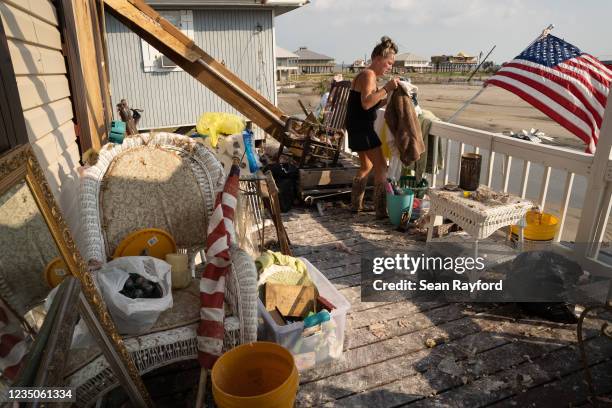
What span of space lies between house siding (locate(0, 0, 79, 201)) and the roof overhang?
21.2 ft

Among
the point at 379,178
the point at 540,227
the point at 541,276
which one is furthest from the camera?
the point at 379,178

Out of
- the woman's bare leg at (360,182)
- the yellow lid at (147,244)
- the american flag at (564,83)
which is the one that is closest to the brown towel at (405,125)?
the woman's bare leg at (360,182)

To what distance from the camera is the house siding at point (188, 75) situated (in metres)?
9.60

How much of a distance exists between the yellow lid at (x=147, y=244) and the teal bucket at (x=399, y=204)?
2641 millimetres

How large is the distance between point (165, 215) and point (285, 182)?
8.48 feet

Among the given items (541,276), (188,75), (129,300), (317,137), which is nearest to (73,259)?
(129,300)

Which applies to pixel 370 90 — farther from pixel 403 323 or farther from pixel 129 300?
pixel 129 300

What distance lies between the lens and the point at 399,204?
4496mm

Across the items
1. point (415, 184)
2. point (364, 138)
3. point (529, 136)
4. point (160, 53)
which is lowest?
point (415, 184)

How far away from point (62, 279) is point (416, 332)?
2.21 meters

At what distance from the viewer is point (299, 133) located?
6.04 meters

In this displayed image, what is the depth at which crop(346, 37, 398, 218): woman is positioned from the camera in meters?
4.27

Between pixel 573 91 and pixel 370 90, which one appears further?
pixel 370 90

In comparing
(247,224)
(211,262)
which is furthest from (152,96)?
(211,262)
